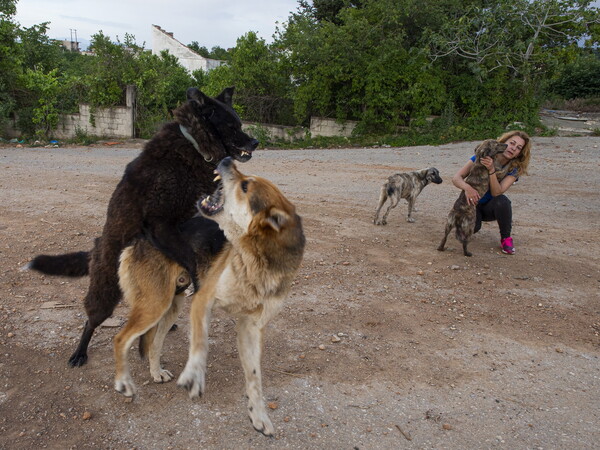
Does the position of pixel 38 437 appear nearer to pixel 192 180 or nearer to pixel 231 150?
pixel 192 180

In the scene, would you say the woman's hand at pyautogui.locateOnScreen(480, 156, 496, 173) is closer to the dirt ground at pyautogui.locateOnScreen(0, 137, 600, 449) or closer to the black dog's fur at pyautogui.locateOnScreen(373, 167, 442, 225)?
the dirt ground at pyautogui.locateOnScreen(0, 137, 600, 449)

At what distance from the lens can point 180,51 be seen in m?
35.8

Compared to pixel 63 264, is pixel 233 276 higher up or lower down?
higher up

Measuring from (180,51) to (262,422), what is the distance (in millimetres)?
36966

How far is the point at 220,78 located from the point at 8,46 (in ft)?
26.6

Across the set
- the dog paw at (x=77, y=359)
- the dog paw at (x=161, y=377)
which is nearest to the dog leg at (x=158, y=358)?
the dog paw at (x=161, y=377)

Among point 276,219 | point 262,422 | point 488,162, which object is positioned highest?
point 488,162

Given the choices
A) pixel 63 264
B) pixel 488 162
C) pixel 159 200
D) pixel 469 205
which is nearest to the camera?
pixel 159 200

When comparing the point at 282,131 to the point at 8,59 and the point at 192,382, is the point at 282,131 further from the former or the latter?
the point at 192,382

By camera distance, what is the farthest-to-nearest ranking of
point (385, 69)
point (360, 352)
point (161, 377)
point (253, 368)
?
point (385, 69), point (360, 352), point (161, 377), point (253, 368)

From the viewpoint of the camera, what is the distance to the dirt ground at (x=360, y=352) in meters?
3.09

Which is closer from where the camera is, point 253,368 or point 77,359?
point 253,368

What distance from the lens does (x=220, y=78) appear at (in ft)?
65.9

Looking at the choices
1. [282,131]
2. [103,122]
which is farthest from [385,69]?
[103,122]
